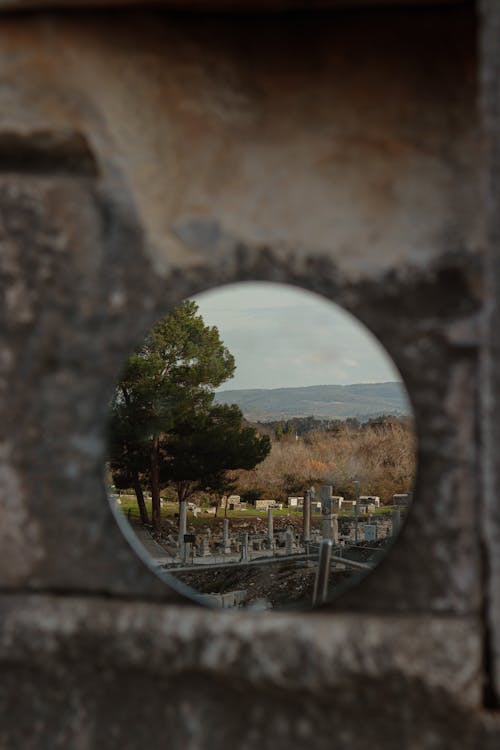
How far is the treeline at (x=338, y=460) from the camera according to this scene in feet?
109

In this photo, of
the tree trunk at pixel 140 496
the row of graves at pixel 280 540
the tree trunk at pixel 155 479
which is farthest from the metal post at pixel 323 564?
the tree trunk at pixel 140 496

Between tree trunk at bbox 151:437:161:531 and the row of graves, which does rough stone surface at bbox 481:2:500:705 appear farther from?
tree trunk at bbox 151:437:161:531

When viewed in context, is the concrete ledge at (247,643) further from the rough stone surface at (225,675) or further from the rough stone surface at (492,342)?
the rough stone surface at (492,342)

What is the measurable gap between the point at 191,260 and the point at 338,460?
36.0m

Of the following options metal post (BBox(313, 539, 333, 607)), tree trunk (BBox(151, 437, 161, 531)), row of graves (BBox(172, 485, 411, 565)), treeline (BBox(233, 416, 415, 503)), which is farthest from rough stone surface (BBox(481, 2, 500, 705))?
treeline (BBox(233, 416, 415, 503))

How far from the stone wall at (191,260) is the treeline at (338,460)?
93.9 feet

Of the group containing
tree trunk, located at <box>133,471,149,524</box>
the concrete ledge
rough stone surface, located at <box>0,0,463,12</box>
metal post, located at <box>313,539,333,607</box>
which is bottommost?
tree trunk, located at <box>133,471,149,524</box>

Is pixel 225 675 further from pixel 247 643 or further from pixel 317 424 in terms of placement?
pixel 317 424

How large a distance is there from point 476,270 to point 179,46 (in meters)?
1.03

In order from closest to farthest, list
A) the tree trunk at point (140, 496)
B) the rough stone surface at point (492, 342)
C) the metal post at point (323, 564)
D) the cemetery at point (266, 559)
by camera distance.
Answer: the rough stone surface at point (492, 342), the metal post at point (323, 564), the cemetery at point (266, 559), the tree trunk at point (140, 496)

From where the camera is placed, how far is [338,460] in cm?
3753

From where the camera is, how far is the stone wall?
2018mm

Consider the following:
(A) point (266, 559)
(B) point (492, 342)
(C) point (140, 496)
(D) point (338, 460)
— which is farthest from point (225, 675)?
(D) point (338, 460)

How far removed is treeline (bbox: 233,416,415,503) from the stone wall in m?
28.6
